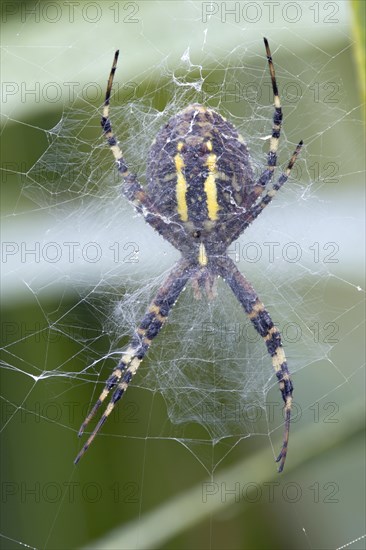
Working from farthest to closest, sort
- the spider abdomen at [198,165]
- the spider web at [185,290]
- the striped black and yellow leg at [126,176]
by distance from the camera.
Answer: the spider web at [185,290] < the striped black and yellow leg at [126,176] < the spider abdomen at [198,165]

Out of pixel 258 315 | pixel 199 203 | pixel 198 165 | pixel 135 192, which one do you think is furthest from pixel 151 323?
pixel 198 165

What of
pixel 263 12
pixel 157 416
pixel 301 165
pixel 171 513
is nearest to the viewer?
pixel 263 12

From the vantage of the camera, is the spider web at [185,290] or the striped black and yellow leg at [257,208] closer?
the striped black and yellow leg at [257,208]

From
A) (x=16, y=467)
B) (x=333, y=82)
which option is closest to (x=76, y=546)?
(x=16, y=467)

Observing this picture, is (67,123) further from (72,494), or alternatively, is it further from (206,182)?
(72,494)

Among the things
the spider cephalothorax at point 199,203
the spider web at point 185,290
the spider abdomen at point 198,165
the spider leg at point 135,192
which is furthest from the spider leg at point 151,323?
the spider abdomen at point 198,165

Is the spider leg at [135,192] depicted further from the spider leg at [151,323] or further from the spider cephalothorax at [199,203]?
the spider leg at [151,323]

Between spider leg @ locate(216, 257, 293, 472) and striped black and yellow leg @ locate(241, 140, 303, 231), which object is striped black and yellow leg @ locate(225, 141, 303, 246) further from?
spider leg @ locate(216, 257, 293, 472)
